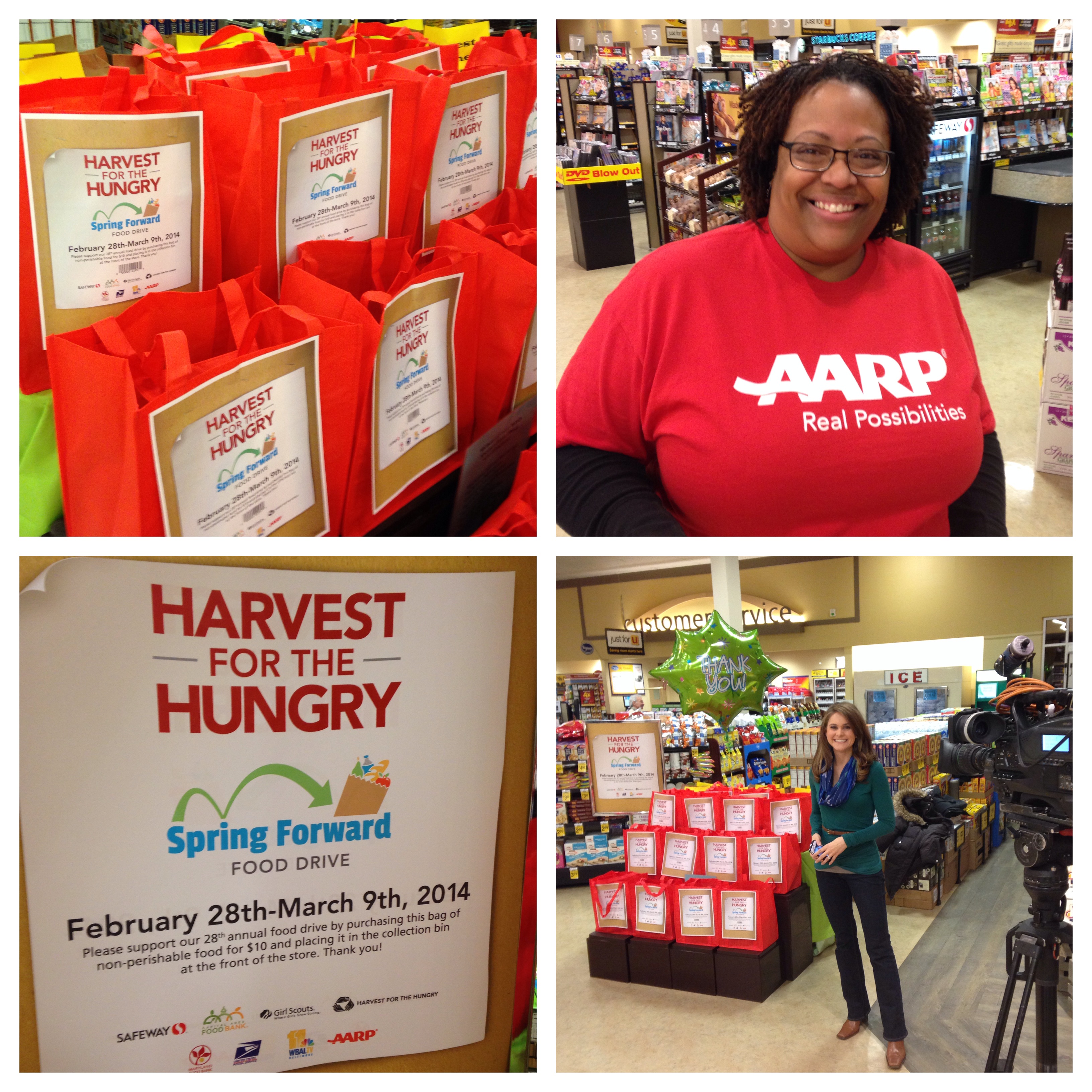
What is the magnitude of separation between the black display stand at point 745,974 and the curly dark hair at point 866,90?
10.2 feet

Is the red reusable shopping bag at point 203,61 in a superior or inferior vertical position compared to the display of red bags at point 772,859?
superior

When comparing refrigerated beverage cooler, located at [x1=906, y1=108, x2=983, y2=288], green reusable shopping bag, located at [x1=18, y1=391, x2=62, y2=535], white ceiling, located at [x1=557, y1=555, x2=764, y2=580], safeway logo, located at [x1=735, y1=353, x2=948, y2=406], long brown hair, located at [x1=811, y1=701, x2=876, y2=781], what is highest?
refrigerated beverage cooler, located at [x1=906, y1=108, x2=983, y2=288]

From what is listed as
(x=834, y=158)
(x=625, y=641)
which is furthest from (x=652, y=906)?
(x=625, y=641)

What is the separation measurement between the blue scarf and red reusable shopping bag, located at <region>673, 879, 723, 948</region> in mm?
1080

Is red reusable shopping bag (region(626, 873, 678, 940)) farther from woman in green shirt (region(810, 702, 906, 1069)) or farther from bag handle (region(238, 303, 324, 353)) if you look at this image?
bag handle (region(238, 303, 324, 353))

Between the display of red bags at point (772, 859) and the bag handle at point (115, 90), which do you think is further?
the display of red bags at point (772, 859)

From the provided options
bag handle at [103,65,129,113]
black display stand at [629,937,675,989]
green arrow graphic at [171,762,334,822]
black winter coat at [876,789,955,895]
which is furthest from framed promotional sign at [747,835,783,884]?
bag handle at [103,65,129,113]

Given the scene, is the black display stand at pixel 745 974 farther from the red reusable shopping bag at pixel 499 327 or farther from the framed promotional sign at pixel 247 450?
the framed promotional sign at pixel 247 450

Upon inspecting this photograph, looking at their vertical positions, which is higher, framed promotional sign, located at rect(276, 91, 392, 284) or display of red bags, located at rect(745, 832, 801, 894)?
framed promotional sign, located at rect(276, 91, 392, 284)

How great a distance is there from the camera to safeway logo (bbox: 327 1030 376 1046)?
1.10 meters

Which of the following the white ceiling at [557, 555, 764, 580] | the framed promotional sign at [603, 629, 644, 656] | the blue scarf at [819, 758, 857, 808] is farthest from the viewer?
the framed promotional sign at [603, 629, 644, 656]

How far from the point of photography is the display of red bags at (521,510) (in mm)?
1125

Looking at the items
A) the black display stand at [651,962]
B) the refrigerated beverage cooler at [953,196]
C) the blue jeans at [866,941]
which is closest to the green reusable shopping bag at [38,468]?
the blue jeans at [866,941]

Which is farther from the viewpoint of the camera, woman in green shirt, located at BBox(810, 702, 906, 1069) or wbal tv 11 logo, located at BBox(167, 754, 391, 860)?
woman in green shirt, located at BBox(810, 702, 906, 1069)
